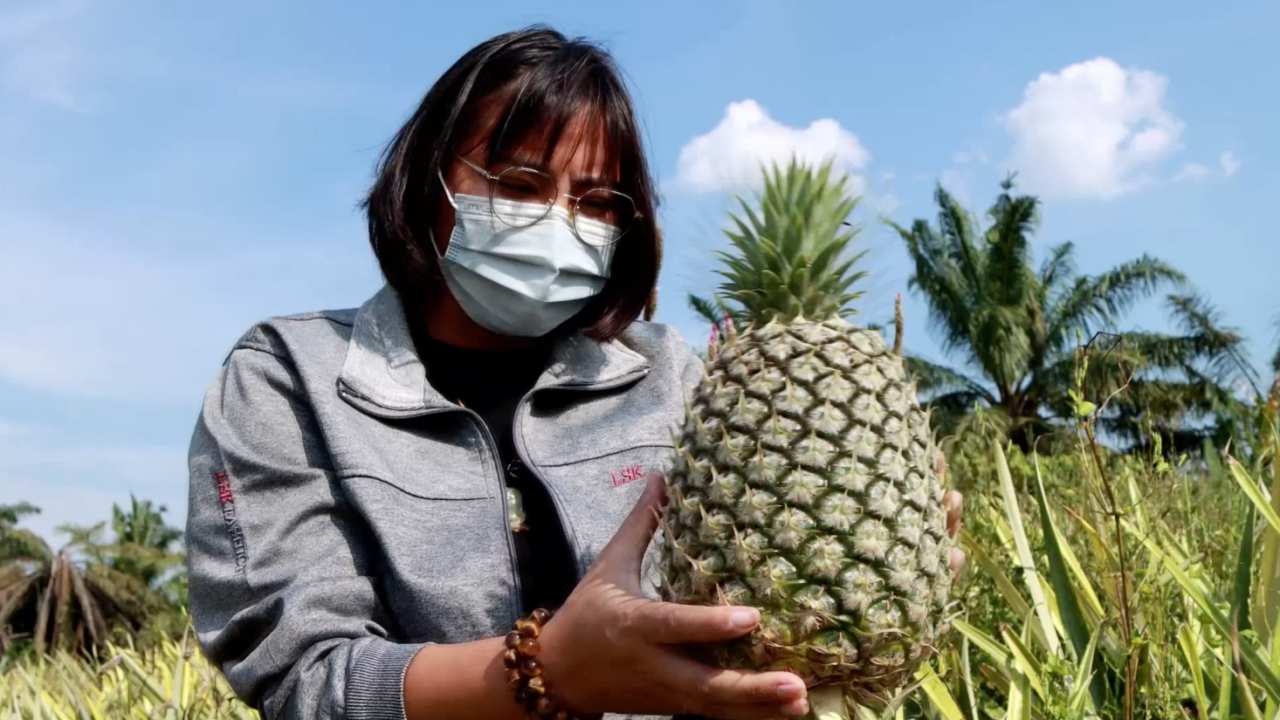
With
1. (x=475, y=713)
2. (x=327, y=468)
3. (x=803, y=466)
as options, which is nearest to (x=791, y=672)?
(x=803, y=466)

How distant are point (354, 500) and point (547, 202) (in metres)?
0.88

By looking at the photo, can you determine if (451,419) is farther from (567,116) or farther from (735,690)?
(735,690)

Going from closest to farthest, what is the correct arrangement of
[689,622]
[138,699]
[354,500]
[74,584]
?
[689,622] → [354,500] → [138,699] → [74,584]

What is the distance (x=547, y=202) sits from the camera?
271 cm

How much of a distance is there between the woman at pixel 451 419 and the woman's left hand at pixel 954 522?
641 mm

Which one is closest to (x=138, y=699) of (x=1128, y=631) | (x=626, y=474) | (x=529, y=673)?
(x=626, y=474)

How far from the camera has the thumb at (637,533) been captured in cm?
185

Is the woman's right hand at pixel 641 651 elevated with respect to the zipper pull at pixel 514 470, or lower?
lower

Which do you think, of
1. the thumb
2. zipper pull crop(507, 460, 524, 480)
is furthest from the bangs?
the thumb

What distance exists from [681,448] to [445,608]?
31.9 inches

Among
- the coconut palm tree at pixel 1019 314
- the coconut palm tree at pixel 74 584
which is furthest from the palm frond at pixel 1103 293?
the coconut palm tree at pixel 74 584

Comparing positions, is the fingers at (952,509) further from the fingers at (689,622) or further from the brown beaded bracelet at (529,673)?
the brown beaded bracelet at (529,673)

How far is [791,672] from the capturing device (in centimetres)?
174

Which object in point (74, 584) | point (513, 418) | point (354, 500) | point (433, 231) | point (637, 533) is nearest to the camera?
point (637, 533)
